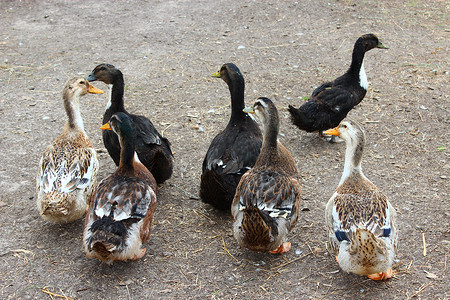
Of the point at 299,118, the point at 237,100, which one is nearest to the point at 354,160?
the point at 237,100

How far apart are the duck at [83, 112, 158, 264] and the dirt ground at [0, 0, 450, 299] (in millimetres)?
332

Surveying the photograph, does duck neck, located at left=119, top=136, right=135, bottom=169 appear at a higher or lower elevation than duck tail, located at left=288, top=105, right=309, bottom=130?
higher

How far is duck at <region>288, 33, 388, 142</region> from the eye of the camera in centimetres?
586

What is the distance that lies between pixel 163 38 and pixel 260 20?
7.51ft

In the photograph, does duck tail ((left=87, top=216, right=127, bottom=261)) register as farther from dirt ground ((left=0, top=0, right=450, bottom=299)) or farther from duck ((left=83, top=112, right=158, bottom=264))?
dirt ground ((left=0, top=0, right=450, bottom=299))

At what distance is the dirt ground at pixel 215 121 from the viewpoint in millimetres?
3875

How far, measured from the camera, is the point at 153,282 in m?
3.86

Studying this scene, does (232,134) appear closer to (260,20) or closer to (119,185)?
(119,185)

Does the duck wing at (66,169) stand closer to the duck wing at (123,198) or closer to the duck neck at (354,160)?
the duck wing at (123,198)

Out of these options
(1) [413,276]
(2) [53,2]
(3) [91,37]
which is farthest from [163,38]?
(1) [413,276]

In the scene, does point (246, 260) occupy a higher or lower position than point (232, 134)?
lower

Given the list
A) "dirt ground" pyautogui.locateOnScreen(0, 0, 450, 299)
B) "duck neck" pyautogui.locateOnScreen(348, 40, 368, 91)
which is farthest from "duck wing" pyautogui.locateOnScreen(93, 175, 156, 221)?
"duck neck" pyautogui.locateOnScreen(348, 40, 368, 91)

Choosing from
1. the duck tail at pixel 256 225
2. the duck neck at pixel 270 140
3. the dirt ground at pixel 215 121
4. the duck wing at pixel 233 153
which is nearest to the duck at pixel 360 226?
the dirt ground at pixel 215 121

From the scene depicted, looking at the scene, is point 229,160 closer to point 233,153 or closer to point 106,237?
point 233,153
